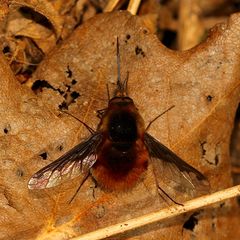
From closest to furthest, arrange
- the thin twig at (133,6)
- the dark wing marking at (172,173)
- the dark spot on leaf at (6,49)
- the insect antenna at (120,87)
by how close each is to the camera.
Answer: the dark wing marking at (172,173), the insect antenna at (120,87), the dark spot on leaf at (6,49), the thin twig at (133,6)

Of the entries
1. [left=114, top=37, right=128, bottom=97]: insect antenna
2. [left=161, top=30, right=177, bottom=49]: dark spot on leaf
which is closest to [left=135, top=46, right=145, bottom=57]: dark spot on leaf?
[left=114, top=37, right=128, bottom=97]: insect antenna

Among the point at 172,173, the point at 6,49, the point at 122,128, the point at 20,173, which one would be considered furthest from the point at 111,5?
the point at 20,173

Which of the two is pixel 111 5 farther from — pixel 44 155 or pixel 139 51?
pixel 44 155

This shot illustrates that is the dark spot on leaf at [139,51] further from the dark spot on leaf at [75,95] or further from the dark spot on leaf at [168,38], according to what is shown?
the dark spot on leaf at [168,38]

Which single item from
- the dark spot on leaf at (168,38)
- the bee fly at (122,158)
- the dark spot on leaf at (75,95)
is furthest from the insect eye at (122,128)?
the dark spot on leaf at (168,38)

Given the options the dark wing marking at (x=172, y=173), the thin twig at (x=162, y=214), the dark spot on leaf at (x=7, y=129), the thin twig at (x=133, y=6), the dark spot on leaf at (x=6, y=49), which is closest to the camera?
the thin twig at (x=162, y=214)

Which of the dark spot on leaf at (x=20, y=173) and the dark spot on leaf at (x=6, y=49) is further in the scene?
the dark spot on leaf at (x=6, y=49)

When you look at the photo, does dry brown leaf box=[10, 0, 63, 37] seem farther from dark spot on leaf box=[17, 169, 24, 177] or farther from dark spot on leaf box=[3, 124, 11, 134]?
dark spot on leaf box=[17, 169, 24, 177]
